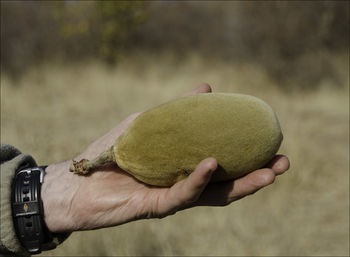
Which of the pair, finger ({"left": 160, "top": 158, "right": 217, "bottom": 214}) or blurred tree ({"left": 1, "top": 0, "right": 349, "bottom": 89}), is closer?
finger ({"left": 160, "top": 158, "right": 217, "bottom": 214})

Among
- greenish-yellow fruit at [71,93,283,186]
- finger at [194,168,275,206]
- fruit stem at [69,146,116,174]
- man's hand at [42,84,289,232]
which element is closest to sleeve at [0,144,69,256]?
man's hand at [42,84,289,232]

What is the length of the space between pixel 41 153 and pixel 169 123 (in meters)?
2.13

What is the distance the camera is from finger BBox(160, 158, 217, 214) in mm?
1208

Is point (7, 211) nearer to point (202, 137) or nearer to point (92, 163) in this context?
point (92, 163)

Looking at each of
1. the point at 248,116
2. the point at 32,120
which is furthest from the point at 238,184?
the point at 32,120

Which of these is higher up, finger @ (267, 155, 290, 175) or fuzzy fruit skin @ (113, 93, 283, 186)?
fuzzy fruit skin @ (113, 93, 283, 186)

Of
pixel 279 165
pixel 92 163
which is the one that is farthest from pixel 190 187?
pixel 92 163

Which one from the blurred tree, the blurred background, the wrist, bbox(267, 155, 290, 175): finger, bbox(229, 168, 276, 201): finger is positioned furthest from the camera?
the blurred tree

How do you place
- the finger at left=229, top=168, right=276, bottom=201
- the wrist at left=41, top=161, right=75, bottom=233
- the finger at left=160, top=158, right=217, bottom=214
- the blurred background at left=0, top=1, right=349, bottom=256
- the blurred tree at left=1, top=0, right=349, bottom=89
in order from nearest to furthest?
the finger at left=160, top=158, right=217, bottom=214 → the finger at left=229, top=168, right=276, bottom=201 → the wrist at left=41, top=161, right=75, bottom=233 → the blurred background at left=0, top=1, right=349, bottom=256 → the blurred tree at left=1, top=0, right=349, bottom=89

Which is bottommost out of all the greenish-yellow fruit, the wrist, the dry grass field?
the dry grass field

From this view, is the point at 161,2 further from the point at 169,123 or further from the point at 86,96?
the point at 169,123

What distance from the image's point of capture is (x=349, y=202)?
3.79 meters

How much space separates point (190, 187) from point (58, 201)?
2.21ft

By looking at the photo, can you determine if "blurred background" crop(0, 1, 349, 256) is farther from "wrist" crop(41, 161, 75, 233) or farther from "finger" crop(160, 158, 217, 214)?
"finger" crop(160, 158, 217, 214)
